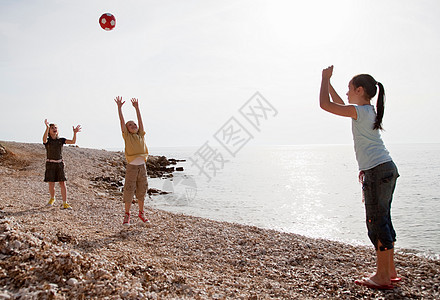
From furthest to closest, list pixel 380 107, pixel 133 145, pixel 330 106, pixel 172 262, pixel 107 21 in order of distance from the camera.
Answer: pixel 107 21 < pixel 133 145 < pixel 172 262 < pixel 380 107 < pixel 330 106

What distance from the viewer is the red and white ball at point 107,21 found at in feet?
26.8

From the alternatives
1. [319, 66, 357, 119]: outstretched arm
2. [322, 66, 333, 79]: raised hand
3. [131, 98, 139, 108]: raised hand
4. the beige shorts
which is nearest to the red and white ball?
[131, 98, 139, 108]: raised hand

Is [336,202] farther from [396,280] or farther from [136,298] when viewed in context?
[136,298]

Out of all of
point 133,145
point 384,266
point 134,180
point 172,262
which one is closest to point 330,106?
point 384,266

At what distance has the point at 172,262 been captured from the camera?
502 cm

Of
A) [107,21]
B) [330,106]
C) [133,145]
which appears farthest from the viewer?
[107,21]

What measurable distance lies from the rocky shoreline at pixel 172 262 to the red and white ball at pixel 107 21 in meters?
5.17

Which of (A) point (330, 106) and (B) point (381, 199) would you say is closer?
(A) point (330, 106)

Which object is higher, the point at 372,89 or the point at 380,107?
the point at 372,89

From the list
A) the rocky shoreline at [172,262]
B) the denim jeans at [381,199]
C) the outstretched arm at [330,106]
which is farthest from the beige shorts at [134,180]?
the denim jeans at [381,199]

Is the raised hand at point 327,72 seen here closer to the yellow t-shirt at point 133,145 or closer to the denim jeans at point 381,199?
the denim jeans at point 381,199

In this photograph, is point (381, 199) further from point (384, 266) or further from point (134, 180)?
point (134, 180)

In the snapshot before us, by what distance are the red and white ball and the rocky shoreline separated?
517 cm

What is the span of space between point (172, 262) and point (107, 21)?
664 centimetres
